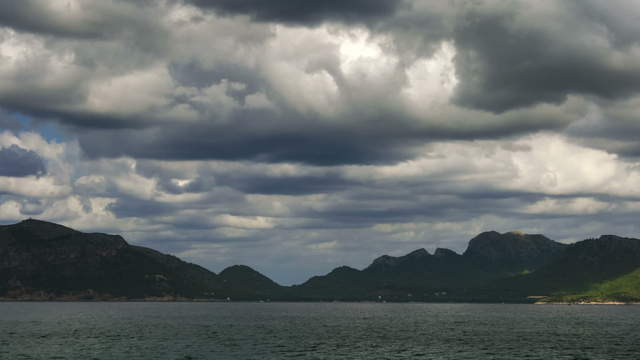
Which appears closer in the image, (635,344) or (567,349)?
(567,349)

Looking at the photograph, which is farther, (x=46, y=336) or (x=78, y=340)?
(x=46, y=336)

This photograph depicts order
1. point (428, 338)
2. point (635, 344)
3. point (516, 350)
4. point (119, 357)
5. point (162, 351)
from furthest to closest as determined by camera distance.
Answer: point (428, 338) < point (635, 344) < point (516, 350) < point (162, 351) < point (119, 357)

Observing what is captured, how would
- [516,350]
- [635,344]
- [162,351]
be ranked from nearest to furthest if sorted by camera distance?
[162,351]
[516,350]
[635,344]

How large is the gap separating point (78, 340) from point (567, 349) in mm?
123273

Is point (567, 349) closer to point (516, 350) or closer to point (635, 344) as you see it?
point (516, 350)

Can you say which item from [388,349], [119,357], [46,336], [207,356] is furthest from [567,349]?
[46,336]

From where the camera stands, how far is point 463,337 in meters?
197

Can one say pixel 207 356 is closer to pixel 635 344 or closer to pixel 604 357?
pixel 604 357

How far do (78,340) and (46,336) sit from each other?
23288 mm

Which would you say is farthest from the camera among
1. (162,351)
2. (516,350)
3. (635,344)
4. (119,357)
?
(635,344)

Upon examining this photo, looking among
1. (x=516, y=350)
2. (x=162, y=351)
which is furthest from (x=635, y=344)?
(x=162, y=351)

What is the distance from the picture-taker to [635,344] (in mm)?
171125

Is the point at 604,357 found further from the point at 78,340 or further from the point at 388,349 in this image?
the point at 78,340

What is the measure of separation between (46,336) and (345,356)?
331 ft
